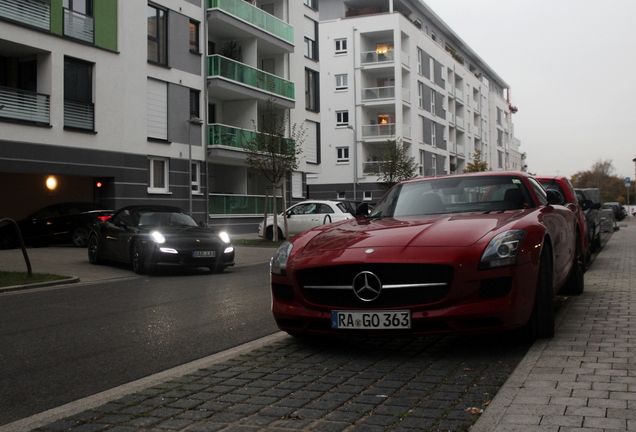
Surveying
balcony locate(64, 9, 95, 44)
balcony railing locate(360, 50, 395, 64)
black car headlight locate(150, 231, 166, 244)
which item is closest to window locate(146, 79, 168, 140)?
balcony locate(64, 9, 95, 44)

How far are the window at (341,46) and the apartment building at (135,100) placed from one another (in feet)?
63.0

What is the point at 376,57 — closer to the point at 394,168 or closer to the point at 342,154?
the point at 342,154

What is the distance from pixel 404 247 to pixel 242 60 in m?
29.1

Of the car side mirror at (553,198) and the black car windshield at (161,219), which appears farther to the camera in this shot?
the black car windshield at (161,219)

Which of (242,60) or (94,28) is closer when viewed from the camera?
(94,28)

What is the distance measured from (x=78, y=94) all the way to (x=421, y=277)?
20.6 meters

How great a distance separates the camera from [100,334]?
680 cm

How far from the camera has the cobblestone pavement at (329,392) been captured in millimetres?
3631

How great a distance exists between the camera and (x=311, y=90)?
129 feet

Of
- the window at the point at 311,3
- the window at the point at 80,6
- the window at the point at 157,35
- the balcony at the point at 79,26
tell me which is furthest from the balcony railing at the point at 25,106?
the window at the point at 311,3

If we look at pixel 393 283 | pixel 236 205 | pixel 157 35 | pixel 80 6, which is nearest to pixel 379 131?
pixel 236 205

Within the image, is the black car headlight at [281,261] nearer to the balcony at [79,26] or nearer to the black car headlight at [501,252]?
the black car headlight at [501,252]

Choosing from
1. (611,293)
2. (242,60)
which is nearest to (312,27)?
(242,60)

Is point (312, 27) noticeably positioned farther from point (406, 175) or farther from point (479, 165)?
Result: point (479, 165)
